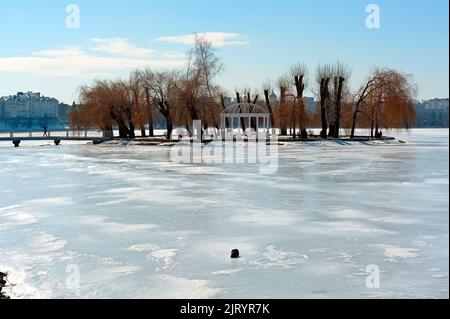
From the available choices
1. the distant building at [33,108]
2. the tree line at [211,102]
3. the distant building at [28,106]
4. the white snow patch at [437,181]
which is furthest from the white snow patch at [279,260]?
the distant building at [28,106]

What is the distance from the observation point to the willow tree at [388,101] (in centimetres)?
3850

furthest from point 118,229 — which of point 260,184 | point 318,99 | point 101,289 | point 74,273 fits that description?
point 318,99

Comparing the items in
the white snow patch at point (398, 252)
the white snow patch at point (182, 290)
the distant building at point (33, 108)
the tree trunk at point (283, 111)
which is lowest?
the white snow patch at point (182, 290)

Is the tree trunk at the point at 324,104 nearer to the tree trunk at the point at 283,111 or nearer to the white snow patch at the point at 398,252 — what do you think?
the tree trunk at the point at 283,111

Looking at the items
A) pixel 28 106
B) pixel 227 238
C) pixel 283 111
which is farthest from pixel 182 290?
pixel 28 106

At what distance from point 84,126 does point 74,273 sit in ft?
134

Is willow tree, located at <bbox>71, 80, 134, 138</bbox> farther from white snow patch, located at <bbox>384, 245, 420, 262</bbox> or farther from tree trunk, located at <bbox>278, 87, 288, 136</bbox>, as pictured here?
white snow patch, located at <bbox>384, 245, 420, 262</bbox>

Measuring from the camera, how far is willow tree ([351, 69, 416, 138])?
126 feet

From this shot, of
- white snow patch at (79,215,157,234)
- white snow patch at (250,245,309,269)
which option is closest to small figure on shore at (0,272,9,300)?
white snow patch at (79,215,157,234)

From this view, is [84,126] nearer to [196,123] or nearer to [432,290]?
[196,123]

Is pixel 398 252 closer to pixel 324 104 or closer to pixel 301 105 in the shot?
pixel 301 105

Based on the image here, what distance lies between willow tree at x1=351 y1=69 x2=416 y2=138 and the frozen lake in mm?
25582

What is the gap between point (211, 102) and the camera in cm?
4112

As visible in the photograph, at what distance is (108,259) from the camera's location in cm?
639
